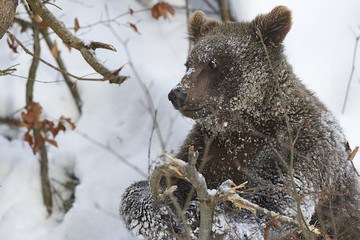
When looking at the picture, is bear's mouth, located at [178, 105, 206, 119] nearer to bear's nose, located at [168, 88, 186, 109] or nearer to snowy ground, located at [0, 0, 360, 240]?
bear's nose, located at [168, 88, 186, 109]

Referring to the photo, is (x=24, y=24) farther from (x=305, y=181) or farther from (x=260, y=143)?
(x=305, y=181)

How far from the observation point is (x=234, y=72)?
348 cm

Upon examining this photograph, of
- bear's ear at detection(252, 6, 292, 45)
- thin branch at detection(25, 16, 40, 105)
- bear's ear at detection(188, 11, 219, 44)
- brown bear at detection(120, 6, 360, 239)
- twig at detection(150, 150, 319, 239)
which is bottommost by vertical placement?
twig at detection(150, 150, 319, 239)

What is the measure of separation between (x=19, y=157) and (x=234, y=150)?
321cm

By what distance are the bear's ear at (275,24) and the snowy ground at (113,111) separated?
Answer: 1720mm

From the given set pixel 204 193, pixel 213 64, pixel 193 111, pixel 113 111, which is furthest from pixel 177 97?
pixel 113 111

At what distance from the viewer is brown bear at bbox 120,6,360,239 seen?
3266 mm

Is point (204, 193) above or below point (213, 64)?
below

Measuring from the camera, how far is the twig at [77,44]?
108 inches

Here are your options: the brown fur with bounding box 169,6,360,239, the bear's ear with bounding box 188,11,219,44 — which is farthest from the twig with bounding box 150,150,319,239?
the bear's ear with bounding box 188,11,219,44

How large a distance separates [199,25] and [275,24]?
0.74 m

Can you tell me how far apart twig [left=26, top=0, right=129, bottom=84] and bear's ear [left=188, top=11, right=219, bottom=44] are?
1321mm

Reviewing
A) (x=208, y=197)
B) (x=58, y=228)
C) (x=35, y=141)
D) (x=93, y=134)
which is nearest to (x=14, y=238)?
(x=58, y=228)

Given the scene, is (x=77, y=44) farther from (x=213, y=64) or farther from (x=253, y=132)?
(x=253, y=132)
